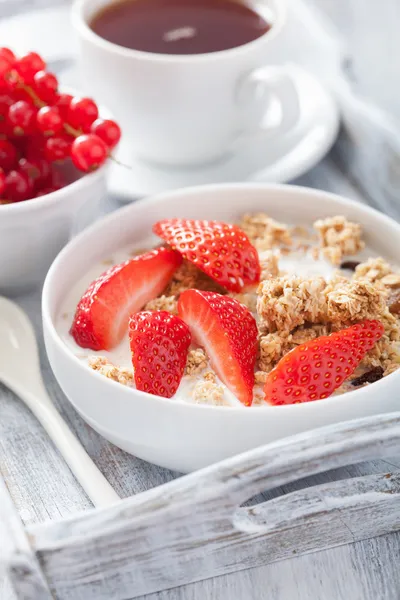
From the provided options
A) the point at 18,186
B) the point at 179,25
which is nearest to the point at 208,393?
the point at 18,186

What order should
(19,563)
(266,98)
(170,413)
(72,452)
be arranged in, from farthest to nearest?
(266,98) → (72,452) → (170,413) → (19,563)

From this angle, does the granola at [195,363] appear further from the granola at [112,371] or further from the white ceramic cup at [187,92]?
the white ceramic cup at [187,92]

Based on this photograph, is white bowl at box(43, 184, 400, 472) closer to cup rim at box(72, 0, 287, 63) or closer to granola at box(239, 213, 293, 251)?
granola at box(239, 213, 293, 251)

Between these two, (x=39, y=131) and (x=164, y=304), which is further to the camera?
(x=39, y=131)

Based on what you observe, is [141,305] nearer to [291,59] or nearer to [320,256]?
[320,256]

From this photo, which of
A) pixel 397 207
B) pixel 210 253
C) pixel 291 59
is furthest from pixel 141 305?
pixel 291 59

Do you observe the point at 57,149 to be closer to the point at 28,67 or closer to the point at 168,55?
the point at 28,67
